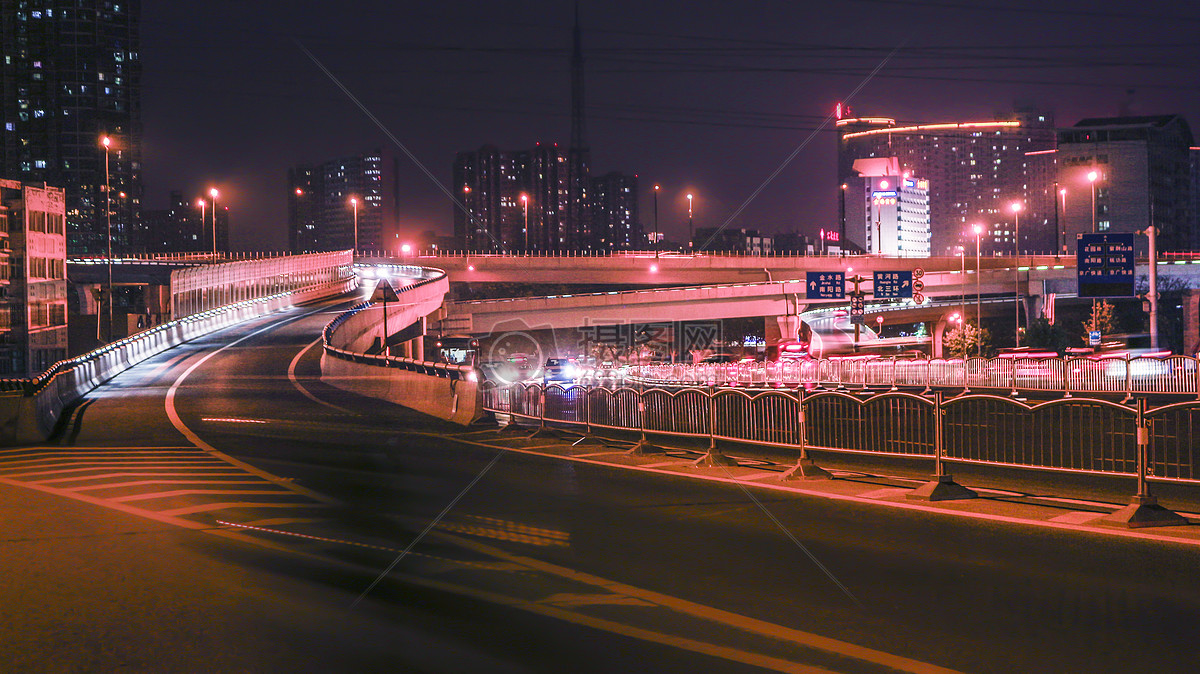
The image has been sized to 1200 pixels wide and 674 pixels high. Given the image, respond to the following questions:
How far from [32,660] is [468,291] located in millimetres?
168286

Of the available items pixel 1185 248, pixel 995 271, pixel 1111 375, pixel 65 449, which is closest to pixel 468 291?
pixel 995 271

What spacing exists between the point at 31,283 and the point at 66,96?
515 ft

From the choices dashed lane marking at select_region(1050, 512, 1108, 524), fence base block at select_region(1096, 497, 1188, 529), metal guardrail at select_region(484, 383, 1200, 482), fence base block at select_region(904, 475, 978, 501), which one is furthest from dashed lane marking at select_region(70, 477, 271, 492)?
fence base block at select_region(1096, 497, 1188, 529)

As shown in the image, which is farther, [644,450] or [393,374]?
[393,374]

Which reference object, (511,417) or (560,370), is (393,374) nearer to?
(511,417)

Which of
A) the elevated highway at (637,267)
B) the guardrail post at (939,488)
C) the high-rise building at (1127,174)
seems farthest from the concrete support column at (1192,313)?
the guardrail post at (939,488)

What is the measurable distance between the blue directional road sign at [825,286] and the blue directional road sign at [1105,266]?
21463mm

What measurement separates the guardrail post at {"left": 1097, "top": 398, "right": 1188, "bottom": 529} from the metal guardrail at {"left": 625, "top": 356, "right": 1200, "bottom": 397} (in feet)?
70.7

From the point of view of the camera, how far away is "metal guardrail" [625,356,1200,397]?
34.6 metres

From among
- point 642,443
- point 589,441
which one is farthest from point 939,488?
point 589,441

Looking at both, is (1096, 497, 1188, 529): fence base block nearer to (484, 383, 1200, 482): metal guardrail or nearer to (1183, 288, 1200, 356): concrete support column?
(484, 383, 1200, 482): metal guardrail

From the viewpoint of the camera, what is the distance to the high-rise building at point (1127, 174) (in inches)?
6206

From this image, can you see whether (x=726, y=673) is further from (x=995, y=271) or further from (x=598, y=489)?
(x=995, y=271)

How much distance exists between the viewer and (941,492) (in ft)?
40.5
